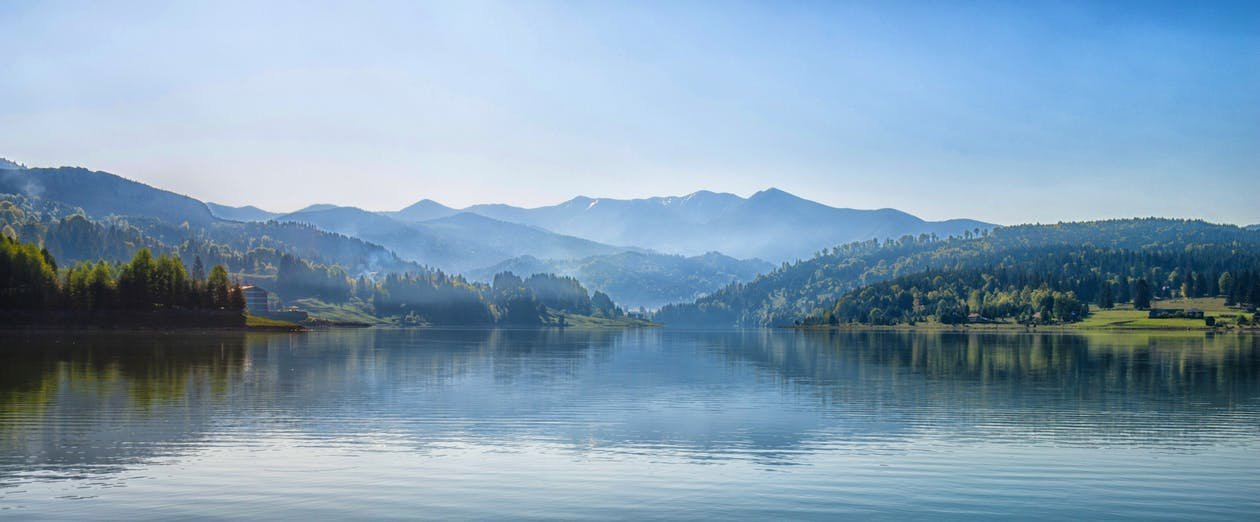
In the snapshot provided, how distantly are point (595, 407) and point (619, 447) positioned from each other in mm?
19225

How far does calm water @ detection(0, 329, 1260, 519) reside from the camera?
107 feet

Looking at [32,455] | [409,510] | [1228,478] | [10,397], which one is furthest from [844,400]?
[10,397]

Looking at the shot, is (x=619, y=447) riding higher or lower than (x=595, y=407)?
higher

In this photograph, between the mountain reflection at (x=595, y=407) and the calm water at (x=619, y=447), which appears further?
the mountain reflection at (x=595, y=407)

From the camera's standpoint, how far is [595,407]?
64750mm

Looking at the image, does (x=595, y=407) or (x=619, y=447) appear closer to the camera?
(x=619, y=447)

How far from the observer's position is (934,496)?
34.0m

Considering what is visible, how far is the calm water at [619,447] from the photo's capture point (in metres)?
32.7

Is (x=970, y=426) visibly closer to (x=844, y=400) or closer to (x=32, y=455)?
(x=844, y=400)

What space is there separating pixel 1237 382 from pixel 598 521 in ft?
264

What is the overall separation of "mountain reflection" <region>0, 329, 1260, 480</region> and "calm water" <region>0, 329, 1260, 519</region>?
0.98ft

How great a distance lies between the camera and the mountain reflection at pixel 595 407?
1841 inches

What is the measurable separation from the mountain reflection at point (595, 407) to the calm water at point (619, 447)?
0.98 feet

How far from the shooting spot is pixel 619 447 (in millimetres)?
45656
